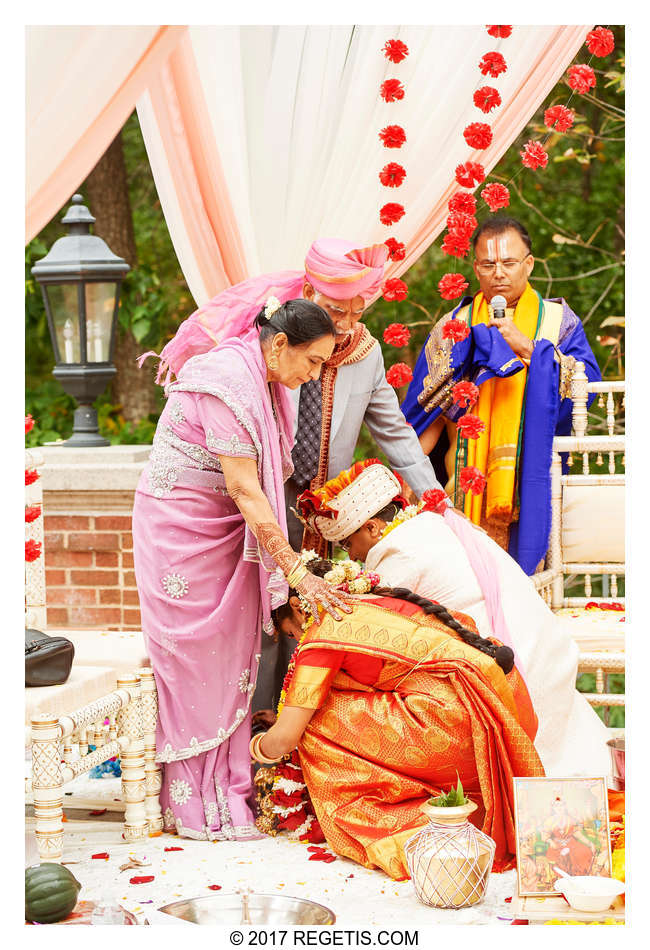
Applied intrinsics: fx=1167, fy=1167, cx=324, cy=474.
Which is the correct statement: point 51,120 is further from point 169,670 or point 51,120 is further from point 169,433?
point 169,670

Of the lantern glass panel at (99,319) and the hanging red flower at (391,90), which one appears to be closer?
the hanging red flower at (391,90)

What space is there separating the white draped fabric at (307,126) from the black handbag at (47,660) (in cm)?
134

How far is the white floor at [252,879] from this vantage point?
2.51 metres

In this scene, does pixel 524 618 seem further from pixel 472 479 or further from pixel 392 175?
pixel 392 175

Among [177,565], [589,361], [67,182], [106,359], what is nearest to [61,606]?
[106,359]

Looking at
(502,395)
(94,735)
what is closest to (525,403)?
(502,395)

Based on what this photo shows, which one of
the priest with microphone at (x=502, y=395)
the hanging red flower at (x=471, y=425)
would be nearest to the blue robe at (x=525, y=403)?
the priest with microphone at (x=502, y=395)

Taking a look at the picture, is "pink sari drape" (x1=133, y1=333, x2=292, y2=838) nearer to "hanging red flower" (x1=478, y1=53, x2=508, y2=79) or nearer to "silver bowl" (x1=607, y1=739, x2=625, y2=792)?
"silver bowl" (x1=607, y1=739, x2=625, y2=792)

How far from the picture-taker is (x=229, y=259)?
12.4 feet

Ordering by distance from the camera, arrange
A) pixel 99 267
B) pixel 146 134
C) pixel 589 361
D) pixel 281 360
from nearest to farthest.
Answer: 1. pixel 281 360
2. pixel 146 134
3. pixel 589 361
4. pixel 99 267

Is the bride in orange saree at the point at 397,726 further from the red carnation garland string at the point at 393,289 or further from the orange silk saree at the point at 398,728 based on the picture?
the red carnation garland string at the point at 393,289

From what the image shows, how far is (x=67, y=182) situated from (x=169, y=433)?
73 cm

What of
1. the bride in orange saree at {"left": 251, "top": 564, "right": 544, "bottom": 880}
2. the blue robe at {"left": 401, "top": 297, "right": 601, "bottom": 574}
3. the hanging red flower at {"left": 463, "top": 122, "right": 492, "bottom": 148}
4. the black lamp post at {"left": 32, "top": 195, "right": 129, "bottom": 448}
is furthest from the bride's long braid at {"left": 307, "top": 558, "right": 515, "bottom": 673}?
the black lamp post at {"left": 32, "top": 195, "right": 129, "bottom": 448}

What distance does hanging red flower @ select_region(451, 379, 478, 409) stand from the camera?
3.64 metres
